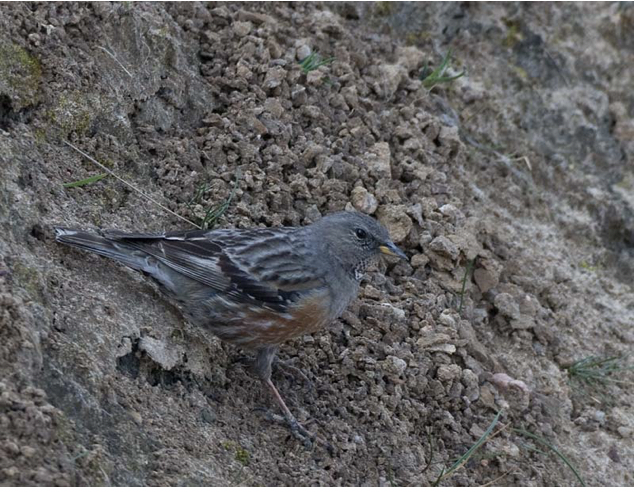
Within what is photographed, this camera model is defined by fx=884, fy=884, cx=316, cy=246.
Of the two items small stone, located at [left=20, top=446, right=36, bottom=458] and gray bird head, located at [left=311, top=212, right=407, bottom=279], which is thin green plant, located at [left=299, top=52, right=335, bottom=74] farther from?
small stone, located at [left=20, top=446, right=36, bottom=458]

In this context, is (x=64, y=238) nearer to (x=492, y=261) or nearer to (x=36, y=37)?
(x=36, y=37)

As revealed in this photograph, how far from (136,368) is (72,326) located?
0.44 meters

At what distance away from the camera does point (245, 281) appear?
17.1 ft

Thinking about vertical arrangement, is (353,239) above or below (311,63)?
below

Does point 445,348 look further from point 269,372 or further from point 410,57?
point 410,57

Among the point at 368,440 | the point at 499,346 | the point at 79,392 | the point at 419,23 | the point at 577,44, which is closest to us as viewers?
the point at 79,392

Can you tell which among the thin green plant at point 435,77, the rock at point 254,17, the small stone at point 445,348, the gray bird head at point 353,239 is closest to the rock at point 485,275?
the small stone at point 445,348

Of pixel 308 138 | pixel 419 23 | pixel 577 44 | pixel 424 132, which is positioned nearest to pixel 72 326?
pixel 308 138

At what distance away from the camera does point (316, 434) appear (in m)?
5.04

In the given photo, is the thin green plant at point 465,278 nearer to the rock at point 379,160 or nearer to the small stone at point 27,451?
the rock at point 379,160

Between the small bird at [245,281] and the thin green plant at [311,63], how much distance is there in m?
1.86

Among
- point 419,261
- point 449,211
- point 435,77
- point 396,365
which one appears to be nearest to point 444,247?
point 419,261

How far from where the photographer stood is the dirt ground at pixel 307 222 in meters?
4.41

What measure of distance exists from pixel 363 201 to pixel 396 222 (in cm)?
28
